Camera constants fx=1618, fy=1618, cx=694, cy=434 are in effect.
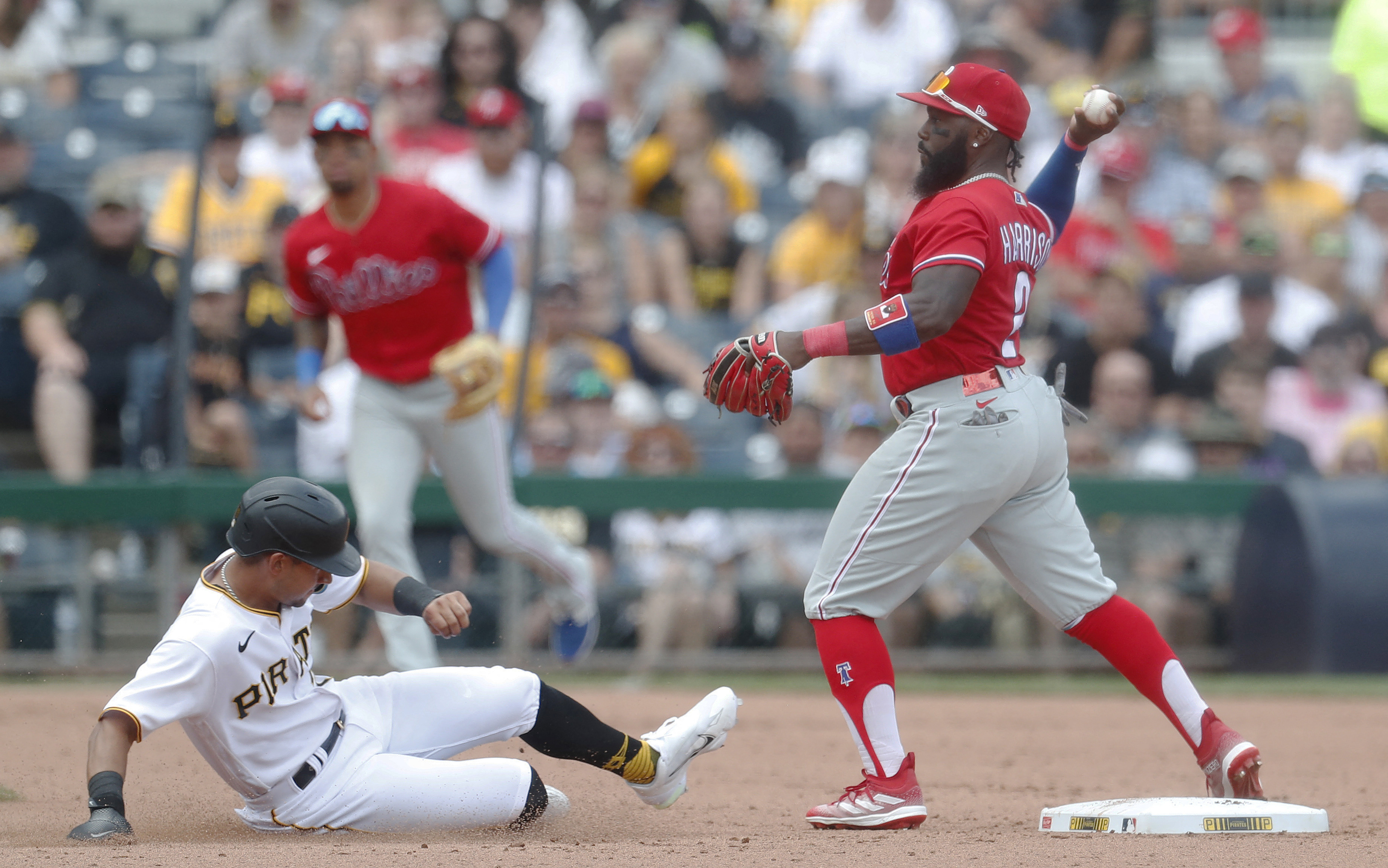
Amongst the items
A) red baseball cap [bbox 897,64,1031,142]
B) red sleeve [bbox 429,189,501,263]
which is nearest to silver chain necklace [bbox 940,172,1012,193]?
red baseball cap [bbox 897,64,1031,142]

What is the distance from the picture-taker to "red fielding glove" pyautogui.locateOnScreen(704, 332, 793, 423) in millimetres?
3861

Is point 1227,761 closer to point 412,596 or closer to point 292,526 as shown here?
point 412,596

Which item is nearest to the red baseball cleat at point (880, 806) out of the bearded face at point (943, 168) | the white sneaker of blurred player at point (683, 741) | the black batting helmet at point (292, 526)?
the white sneaker of blurred player at point (683, 741)

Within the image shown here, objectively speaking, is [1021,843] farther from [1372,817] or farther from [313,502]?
[313,502]

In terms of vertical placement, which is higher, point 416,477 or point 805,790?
point 416,477

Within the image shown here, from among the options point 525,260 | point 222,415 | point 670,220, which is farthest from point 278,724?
point 670,220

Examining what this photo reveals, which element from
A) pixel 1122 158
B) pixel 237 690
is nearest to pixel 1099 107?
pixel 237 690

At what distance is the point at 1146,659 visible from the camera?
13.6ft

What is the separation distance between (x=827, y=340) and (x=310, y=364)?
334cm

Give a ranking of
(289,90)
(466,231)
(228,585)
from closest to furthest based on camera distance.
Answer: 1. (228,585)
2. (466,231)
3. (289,90)

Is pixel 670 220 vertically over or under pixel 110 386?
over

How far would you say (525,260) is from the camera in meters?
9.28

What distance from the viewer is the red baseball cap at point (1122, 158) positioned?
10023 millimetres

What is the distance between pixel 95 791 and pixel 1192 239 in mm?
8071
